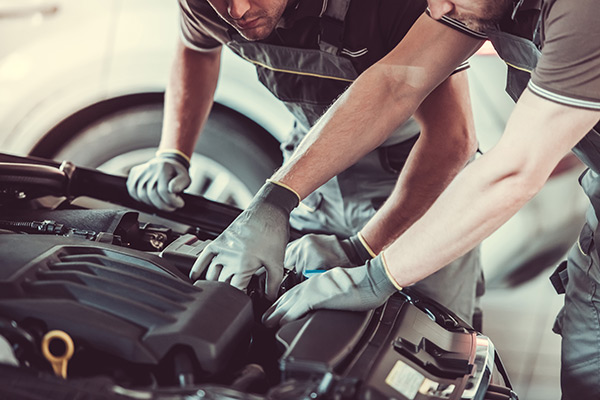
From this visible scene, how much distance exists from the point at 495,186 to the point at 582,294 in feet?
1.58

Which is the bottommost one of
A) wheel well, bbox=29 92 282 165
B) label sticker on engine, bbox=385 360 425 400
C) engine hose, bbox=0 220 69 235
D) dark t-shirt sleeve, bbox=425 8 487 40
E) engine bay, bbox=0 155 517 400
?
label sticker on engine, bbox=385 360 425 400

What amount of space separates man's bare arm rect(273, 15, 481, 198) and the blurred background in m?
0.69

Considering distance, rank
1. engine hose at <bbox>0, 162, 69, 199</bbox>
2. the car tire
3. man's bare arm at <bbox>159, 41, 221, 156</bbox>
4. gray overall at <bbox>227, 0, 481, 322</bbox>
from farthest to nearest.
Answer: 1. the car tire
2. man's bare arm at <bbox>159, 41, 221, 156</bbox>
3. gray overall at <bbox>227, 0, 481, 322</bbox>
4. engine hose at <bbox>0, 162, 69, 199</bbox>

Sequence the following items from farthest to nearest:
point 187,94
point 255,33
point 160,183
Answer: point 187,94
point 160,183
point 255,33

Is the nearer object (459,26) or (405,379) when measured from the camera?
(405,379)

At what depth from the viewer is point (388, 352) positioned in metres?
1.01

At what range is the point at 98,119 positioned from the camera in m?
2.17

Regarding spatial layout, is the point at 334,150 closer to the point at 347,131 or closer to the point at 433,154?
the point at 347,131

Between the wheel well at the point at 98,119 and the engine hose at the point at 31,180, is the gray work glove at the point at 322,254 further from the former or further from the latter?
the wheel well at the point at 98,119

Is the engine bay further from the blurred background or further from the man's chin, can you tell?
the blurred background

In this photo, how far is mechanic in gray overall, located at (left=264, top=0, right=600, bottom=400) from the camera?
999 mm

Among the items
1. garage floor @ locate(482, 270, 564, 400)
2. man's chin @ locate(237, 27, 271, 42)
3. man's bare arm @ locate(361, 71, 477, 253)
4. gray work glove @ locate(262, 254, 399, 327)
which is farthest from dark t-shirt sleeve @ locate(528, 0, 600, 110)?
garage floor @ locate(482, 270, 564, 400)

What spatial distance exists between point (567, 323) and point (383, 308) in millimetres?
521

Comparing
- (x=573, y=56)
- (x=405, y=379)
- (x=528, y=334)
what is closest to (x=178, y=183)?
(x=405, y=379)
